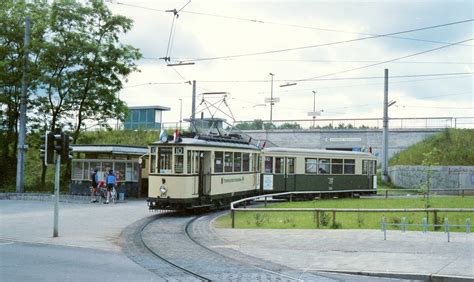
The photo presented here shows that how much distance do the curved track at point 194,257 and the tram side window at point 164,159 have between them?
274 centimetres

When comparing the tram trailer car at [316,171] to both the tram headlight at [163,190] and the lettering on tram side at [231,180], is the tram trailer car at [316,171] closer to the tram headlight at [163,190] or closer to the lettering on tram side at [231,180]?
the lettering on tram side at [231,180]

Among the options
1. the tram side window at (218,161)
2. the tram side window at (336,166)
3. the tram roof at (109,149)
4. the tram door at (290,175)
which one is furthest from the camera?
the tram side window at (336,166)

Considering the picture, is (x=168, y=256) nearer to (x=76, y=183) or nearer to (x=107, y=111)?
(x=76, y=183)

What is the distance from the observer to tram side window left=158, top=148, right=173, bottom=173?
2033 cm

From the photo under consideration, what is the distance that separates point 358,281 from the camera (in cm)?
952

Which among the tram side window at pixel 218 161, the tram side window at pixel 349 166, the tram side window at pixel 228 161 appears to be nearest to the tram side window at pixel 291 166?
the tram side window at pixel 349 166

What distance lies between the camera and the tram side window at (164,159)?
20328 mm

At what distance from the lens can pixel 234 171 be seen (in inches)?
957

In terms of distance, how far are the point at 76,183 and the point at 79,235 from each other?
646 inches

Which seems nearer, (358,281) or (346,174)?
(358,281)

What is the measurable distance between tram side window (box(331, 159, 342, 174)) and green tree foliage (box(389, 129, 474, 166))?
483 inches

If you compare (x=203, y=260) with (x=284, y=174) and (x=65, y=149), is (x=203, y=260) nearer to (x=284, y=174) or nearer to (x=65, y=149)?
(x=65, y=149)

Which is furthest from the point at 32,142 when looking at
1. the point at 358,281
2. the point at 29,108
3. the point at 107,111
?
the point at 358,281

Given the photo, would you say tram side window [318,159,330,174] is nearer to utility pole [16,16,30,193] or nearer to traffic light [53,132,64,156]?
utility pole [16,16,30,193]
